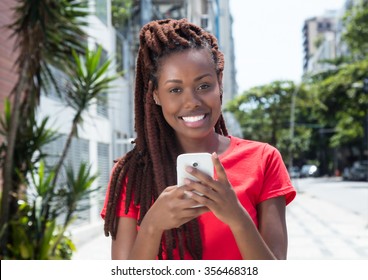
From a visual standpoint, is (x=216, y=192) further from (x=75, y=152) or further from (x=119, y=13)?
(x=119, y=13)

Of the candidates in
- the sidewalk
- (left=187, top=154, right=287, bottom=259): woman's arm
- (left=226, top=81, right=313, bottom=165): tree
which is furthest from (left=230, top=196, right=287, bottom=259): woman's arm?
(left=226, top=81, right=313, bottom=165): tree

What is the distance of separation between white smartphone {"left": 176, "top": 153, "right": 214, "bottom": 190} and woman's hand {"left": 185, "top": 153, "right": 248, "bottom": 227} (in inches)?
0.7

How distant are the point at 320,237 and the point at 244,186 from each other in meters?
8.50

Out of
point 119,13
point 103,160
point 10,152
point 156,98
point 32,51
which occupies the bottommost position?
point 103,160

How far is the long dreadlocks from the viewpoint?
1180 mm

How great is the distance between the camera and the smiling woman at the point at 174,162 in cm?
117

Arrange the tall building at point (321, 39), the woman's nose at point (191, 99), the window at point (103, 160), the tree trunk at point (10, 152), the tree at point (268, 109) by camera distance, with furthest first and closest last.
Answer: the tall building at point (321, 39) → the tree at point (268, 109) → the window at point (103, 160) → the tree trunk at point (10, 152) → the woman's nose at point (191, 99)

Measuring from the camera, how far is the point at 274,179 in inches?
48.0

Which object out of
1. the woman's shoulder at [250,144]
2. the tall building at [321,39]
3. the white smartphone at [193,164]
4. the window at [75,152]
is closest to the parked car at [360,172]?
the tall building at [321,39]

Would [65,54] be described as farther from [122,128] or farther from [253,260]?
[122,128]

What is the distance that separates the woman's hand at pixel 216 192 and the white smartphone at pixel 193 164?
18 millimetres

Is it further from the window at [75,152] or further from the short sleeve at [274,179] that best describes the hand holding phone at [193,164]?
the window at [75,152]

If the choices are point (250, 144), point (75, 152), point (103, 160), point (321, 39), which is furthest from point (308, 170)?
point (321, 39)

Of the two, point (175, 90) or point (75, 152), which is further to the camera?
point (75, 152)
